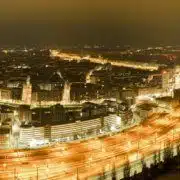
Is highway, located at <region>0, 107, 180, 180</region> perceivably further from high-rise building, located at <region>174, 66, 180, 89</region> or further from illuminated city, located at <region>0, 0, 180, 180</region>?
high-rise building, located at <region>174, 66, 180, 89</region>

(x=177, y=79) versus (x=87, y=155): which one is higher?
(x=177, y=79)

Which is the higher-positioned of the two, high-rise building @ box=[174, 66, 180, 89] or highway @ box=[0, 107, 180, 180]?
high-rise building @ box=[174, 66, 180, 89]

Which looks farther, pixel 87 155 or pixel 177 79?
pixel 177 79

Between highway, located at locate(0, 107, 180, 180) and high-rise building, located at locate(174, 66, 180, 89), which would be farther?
high-rise building, located at locate(174, 66, 180, 89)

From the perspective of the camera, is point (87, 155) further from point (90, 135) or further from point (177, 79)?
point (177, 79)

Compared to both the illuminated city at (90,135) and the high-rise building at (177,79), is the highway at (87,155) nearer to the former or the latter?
the illuminated city at (90,135)

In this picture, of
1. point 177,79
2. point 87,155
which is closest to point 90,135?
point 87,155

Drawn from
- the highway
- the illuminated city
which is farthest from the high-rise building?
the highway

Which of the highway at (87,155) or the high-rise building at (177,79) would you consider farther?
the high-rise building at (177,79)

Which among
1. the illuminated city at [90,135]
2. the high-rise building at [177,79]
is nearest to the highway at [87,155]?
the illuminated city at [90,135]
